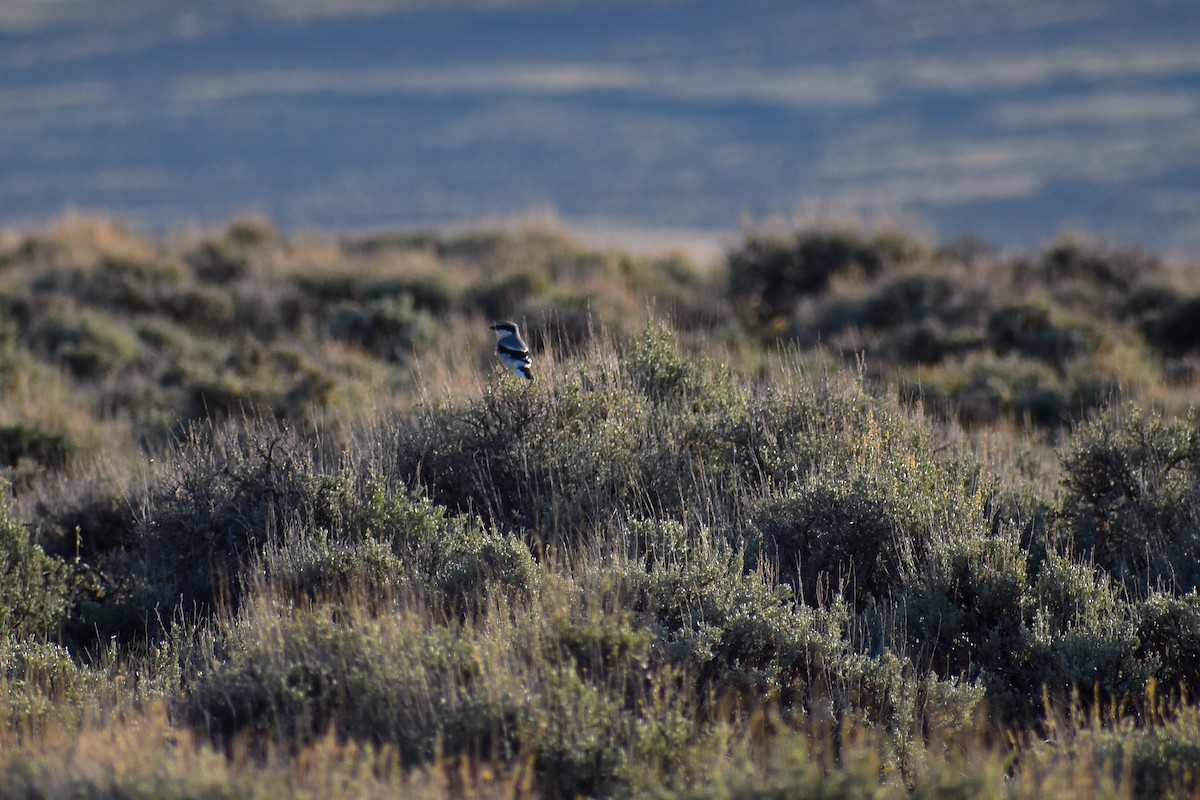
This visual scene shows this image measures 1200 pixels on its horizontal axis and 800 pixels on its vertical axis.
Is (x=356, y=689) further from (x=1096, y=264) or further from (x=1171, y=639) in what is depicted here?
(x=1096, y=264)

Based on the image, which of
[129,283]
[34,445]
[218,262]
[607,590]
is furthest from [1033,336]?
[218,262]

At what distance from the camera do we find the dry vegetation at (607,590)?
15.4 ft

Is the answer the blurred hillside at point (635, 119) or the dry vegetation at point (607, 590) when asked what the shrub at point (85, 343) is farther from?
the blurred hillside at point (635, 119)

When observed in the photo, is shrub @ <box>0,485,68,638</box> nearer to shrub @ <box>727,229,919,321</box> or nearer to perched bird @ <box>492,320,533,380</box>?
perched bird @ <box>492,320,533,380</box>

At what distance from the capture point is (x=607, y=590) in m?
5.57

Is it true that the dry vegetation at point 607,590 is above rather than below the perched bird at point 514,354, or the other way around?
below

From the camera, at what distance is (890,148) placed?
77562 mm

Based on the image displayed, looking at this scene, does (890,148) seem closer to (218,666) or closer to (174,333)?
(174,333)

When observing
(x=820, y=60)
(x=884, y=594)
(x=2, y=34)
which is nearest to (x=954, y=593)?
(x=884, y=594)

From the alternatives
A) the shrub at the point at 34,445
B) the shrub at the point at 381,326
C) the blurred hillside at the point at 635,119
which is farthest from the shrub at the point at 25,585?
the blurred hillside at the point at 635,119

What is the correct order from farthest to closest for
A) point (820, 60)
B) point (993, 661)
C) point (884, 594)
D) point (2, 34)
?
1. point (2, 34)
2. point (820, 60)
3. point (884, 594)
4. point (993, 661)

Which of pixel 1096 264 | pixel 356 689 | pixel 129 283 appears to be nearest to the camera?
pixel 356 689

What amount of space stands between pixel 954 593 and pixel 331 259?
48.6ft

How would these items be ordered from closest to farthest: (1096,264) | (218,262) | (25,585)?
(25,585), (1096,264), (218,262)
